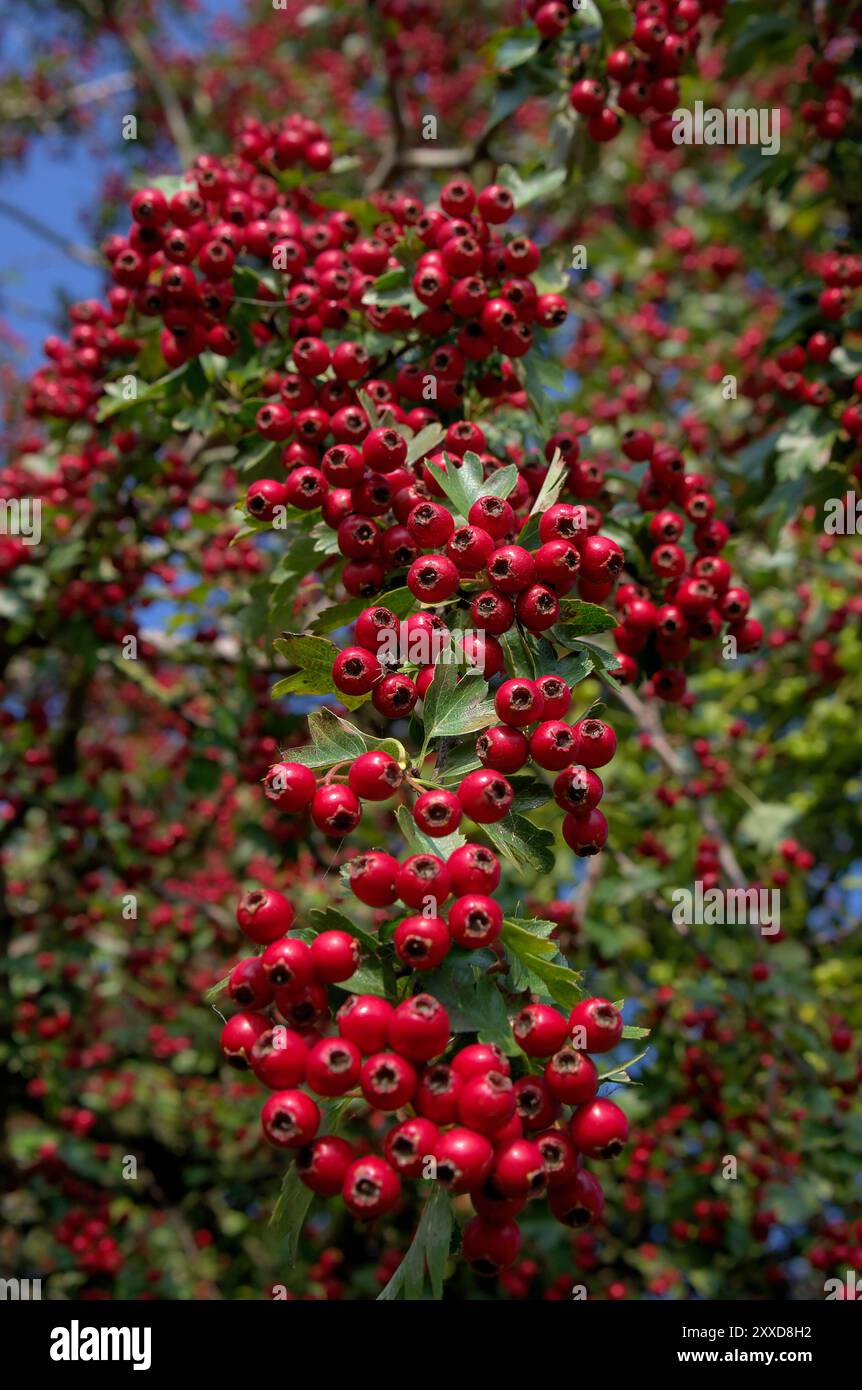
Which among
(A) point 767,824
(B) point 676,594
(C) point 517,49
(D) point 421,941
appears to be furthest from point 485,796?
(A) point 767,824

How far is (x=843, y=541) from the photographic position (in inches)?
240

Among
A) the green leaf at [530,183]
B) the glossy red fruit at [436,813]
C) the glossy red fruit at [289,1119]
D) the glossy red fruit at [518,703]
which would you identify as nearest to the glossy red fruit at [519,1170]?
the glossy red fruit at [289,1119]

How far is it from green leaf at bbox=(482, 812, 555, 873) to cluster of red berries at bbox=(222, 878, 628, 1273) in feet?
0.35

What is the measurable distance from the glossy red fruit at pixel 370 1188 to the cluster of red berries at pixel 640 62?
144 inches

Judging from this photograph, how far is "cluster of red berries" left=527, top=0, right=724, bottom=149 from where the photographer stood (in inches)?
140

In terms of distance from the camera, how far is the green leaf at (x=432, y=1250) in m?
1.73

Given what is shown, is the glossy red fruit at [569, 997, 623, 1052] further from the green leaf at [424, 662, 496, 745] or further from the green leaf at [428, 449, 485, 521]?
the green leaf at [428, 449, 485, 521]

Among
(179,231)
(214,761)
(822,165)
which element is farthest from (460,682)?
(822,165)

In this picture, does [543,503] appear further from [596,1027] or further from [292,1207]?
[292,1207]

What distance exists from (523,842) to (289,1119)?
0.69 m

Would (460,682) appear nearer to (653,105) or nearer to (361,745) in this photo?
(361,745)

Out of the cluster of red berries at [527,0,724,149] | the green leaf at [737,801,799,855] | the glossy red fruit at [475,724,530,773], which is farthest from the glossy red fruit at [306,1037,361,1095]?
the green leaf at [737,801,799,855]

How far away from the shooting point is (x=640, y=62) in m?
3.63

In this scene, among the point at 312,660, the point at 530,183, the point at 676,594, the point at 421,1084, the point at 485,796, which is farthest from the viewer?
the point at 530,183
